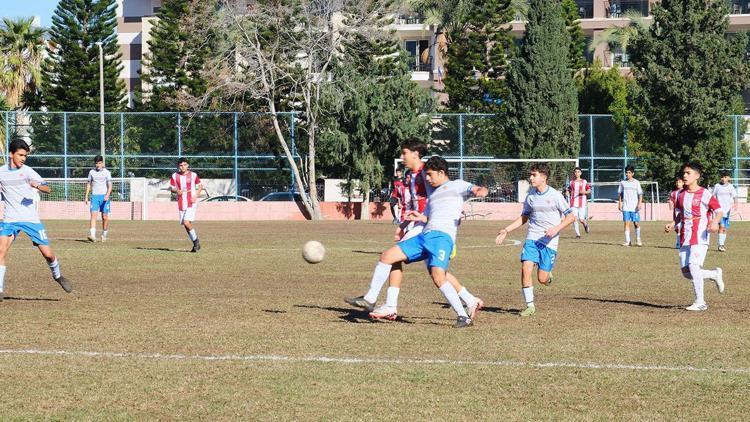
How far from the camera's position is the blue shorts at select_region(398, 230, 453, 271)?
1177cm

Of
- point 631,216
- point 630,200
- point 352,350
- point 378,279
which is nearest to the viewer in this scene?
point 352,350

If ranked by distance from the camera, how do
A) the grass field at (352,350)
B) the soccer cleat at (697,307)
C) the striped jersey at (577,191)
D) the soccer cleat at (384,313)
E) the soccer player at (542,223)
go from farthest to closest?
the striped jersey at (577,191) < the soccer cleat at (697,307) < the soccer player at (542,223) < the soccer cleat at (384,313) < the grass field at (352,350)

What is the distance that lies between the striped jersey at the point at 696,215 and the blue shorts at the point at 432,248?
401cm

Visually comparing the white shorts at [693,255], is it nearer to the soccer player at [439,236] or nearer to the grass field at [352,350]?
the grass field at [352,350]

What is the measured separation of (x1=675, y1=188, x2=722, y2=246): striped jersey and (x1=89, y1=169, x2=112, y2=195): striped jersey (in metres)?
17.6

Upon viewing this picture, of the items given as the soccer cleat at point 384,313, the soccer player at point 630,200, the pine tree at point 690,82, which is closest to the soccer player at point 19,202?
the soccer cleat at point 384,313

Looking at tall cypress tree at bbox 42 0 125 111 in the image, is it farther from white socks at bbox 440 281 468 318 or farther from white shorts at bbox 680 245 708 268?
white socks at bbox 440 281 468 318

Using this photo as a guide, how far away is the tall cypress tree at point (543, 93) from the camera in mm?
56969

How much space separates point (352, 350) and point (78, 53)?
55.0 m

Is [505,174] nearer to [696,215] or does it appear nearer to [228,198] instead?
[228,198]

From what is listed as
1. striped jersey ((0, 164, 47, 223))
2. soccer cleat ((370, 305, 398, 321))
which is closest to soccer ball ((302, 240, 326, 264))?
soccer cleat ((370, 305, 398, 321))

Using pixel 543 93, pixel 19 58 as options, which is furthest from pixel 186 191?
pixel 19 58

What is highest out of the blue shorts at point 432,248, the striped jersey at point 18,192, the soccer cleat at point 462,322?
the striped jersey at point 18,192

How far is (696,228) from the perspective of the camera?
562 inches
